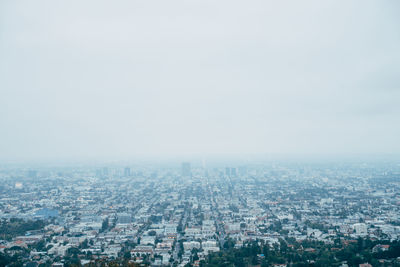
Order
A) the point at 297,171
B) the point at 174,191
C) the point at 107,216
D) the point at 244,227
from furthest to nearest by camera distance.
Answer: the point at 297,171, the point at 174,191, the point at 107,216, the point at 244,227

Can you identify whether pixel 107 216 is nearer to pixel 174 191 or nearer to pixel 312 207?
pixel 174 191

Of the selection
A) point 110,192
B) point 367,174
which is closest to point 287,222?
point 110,192

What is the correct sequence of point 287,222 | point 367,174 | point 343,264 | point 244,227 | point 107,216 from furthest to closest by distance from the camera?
1. point 367,174
2. point 107,216
3. point 287,222
4. point 244,227
5. point 343,264

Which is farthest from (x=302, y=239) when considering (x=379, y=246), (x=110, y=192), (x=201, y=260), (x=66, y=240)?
(x=110, y=192)

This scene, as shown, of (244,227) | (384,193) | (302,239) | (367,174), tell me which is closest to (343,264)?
(302,239)

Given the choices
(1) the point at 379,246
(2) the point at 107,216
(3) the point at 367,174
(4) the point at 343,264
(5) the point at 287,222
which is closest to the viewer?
(4) the point at 343,264

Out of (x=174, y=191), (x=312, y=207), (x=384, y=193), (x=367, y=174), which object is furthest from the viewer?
(x=367, y=174)

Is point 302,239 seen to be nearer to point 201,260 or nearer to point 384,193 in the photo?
point 201,260

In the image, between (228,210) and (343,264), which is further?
(228,210)

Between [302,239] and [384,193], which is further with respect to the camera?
[384,193]
